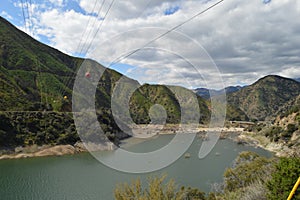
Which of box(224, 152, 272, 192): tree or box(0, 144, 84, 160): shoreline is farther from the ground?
box(224, 152, 272, 192): tree

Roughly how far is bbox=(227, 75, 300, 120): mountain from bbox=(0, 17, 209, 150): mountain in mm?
67080

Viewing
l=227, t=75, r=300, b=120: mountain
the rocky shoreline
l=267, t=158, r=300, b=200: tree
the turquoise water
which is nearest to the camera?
l=267, t=158, r=300, b=200: tree

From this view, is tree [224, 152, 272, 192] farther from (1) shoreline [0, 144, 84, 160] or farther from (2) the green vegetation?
(1) shoreline [0, 144, 84, 160]

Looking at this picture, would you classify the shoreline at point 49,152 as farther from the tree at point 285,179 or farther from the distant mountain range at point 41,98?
the tree at point 285,179

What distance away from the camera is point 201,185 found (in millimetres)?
23234

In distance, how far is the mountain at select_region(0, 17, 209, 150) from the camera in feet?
132

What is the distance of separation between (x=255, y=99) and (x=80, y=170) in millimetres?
136279

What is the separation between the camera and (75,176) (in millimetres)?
26922

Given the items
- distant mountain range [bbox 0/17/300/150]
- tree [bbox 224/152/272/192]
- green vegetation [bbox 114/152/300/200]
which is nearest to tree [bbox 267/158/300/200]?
green vegetation [bbox 114/152/300/200]

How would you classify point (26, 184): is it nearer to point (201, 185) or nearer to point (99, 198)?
point (99, 198)

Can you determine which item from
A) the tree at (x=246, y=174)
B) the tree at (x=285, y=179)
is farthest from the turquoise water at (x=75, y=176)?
the tree at (x=285, y=179)

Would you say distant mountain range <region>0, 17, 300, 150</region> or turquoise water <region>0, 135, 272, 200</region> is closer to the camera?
turquoise water <region>0, 135, 272, 200</region>

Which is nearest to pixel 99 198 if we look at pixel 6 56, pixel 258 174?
pixel 258 174

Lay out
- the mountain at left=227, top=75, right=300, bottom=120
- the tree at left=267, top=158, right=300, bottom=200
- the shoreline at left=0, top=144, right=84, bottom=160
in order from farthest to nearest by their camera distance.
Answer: the mountain at left=227, top=75, right=300, bottom=120 < the shoreline at left=0, top=144, right=84, bottom=160 < the tree at left=267, top=158, right=300, bottom=200
